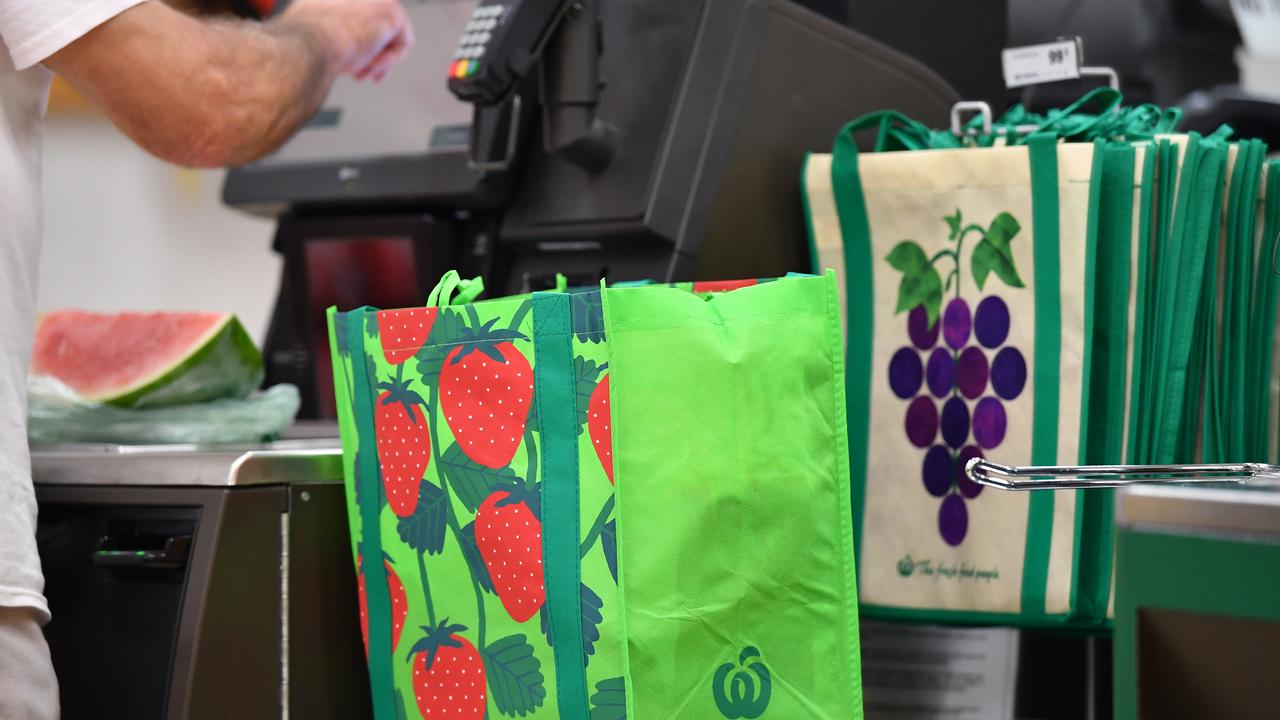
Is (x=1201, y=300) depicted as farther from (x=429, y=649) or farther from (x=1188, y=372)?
(x=429, y=649)

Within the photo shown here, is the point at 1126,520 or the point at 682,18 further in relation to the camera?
the point at 682,18

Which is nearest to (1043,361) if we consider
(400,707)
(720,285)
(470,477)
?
(720,285)

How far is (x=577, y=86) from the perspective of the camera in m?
1.38

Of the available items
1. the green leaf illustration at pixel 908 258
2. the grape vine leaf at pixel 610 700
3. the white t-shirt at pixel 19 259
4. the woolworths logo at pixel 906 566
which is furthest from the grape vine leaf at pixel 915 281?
the white t-shirt at pixel 19 259

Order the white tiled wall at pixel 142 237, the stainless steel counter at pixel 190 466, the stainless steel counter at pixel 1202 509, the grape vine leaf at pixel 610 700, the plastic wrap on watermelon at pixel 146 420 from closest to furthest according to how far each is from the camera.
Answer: the stainless steel counter at pixel 1202 509 → the grape vine leaf at pixel 610 700 → the stainless steel counter at pixel 190 466 → the plastic wrap on watermelon at pixel 146 420 → the white tiled wall at pixel 142 237

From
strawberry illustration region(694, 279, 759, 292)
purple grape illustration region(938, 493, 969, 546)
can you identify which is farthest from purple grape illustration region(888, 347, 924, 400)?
strawberry illustration region(694, 279, 759, 292)

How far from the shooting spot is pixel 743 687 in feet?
3.26

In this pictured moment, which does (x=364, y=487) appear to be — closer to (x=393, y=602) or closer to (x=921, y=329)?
(x=393, y=602)

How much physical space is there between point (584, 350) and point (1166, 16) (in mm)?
1233

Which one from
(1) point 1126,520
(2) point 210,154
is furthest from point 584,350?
(2) point 210,154

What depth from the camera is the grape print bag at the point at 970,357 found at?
123cm

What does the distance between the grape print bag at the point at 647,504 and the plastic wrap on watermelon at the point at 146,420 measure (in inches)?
16.1

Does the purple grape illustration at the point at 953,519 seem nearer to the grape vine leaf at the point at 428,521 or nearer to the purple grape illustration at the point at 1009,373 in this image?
the purple grape illustration at the point at 1009,373

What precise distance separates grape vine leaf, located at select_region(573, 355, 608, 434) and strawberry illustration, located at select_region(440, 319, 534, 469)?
0.04m
